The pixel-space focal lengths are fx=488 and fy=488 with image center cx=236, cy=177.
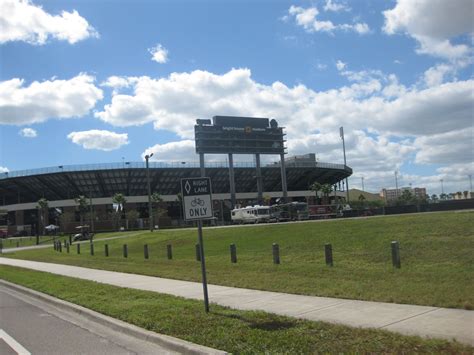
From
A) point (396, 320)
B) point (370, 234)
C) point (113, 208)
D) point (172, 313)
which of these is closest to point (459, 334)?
point (396, 320)

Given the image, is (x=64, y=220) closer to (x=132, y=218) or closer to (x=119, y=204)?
(x=119, y=204)

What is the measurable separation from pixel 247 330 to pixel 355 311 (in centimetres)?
226

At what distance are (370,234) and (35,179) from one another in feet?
396

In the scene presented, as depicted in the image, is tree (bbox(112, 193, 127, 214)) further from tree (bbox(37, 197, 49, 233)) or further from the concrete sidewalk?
the concrete sidewalk

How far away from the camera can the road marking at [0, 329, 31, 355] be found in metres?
7.90

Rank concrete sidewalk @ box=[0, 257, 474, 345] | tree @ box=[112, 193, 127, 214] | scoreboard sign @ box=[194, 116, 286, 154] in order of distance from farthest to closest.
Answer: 1. tree @ box=[112, 193, 127, 214]
2. scoreboard sign @ box=[194, 116, 286, 154]
3. concrete sidewalk @ box=[0, 257, 474, 345]

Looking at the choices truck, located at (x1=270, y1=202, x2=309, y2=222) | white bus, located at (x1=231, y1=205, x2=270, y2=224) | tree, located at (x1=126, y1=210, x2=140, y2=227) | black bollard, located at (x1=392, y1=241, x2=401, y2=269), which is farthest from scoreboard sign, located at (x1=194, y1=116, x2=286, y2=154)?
black bollard, located at (x1=392, y1=241, x2=401, y2=269)

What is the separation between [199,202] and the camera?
32.8 feet

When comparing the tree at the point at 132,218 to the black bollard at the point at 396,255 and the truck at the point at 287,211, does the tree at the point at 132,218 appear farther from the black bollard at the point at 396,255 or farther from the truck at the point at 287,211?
the black bollard at the point at 396,255

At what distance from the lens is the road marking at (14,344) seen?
25.9ft

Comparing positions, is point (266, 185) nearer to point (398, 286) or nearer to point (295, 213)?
point (295, 213)

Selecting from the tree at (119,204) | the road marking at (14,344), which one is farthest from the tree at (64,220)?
the road marking at (14,344)

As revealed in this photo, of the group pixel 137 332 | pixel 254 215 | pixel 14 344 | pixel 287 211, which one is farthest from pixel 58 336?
pixel 287 211

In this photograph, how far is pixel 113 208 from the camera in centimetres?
13088
